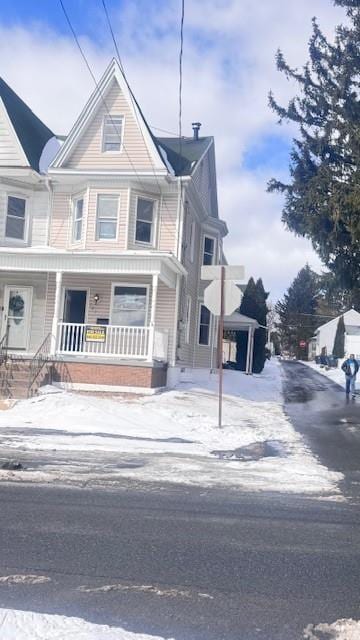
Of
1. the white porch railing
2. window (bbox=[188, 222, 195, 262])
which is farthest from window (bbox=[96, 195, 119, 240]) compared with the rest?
window (bbox=[188, 222, 195, 262])

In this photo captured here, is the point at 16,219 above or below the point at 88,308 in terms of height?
above

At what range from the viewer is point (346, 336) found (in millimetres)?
57656

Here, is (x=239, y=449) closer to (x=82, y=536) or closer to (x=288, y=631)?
(x=82, y=536)

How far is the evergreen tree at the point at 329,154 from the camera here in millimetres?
19750

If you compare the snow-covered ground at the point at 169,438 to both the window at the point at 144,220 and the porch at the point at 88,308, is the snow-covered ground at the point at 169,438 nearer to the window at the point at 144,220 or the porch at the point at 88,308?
the porch at the point at 88,308

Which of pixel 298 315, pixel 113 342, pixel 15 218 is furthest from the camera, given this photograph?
pixel 298 315

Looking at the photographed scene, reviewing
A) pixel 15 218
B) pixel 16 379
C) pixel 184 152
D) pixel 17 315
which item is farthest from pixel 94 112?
pixel 16 379

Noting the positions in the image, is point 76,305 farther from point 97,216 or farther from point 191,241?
point 191,241

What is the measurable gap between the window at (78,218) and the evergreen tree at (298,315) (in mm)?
70861

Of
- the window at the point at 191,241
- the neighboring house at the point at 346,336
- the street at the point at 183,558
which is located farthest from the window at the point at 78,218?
the neighboring house at the point at 346,336

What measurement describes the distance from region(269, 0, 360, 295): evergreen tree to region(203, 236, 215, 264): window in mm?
6217

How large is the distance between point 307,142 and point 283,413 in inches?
387

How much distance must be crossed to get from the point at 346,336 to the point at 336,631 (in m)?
55.9

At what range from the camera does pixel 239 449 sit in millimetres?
11016
